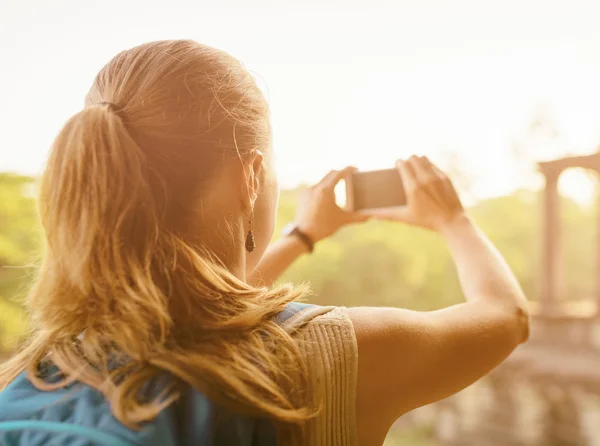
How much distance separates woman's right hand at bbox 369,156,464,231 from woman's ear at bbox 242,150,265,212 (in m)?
0.17

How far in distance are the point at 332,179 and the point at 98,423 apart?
1.18ft

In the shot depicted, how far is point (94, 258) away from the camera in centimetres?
37

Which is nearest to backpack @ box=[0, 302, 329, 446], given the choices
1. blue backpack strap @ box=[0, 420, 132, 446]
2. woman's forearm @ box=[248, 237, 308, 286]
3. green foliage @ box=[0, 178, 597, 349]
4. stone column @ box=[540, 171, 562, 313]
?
blue backpack strap @ box=[0, 420, 132, 446]

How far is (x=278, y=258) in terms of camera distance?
2.04 ft

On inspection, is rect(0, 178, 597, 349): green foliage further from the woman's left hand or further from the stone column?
the woman's left hand

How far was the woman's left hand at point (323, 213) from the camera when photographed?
622 millimetres

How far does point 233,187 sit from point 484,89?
2.42m

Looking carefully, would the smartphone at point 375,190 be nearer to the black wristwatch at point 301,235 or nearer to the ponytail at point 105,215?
the black wristwatch at point 301,235

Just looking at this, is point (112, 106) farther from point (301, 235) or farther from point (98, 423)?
point (301, 235)

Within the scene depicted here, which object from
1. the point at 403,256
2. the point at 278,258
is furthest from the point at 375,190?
the point at 403,256

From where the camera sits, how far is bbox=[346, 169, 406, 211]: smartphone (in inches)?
21.8

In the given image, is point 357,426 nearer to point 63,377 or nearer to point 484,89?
point 63,377

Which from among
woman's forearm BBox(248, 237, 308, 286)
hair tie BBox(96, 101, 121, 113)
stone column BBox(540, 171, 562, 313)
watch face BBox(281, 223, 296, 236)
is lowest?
stone column BBox(540, 171, 562, 313)

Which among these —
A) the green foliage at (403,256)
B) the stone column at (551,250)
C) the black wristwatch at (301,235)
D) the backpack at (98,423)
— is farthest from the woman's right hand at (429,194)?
the green foliage at (403,256)
